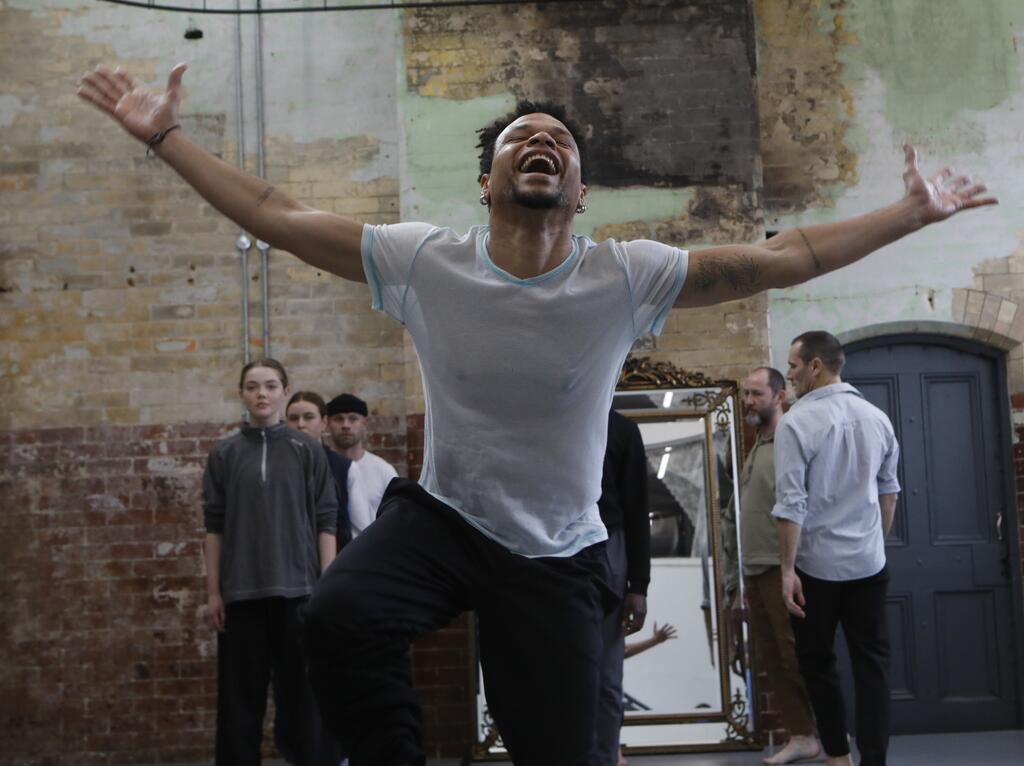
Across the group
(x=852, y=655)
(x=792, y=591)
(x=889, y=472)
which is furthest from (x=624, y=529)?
(x=889, y=472)

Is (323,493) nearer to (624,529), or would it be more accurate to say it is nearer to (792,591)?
(624,529)

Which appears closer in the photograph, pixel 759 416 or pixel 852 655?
pixel 852 655

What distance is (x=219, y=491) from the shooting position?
5121 mm

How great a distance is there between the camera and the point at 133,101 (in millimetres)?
2748

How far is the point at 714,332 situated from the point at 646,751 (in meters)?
2.28

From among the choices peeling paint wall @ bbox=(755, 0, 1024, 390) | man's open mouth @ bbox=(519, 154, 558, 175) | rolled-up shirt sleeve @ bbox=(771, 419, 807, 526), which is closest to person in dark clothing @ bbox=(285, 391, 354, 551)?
rolled-up shirt sleeve @ bbox=(771, 419, 807, 526)

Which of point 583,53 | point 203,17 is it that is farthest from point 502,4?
point 203,17

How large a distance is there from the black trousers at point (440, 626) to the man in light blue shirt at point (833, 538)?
248 centimetres

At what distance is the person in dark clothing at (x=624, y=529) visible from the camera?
4.75m

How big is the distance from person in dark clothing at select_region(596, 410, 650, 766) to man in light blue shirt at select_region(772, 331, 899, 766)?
570 millimetres

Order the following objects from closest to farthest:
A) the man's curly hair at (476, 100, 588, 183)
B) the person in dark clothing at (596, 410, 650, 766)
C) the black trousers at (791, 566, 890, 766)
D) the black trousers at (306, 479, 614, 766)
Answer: the black trousers at (306, 479, 614, 766) < the man's curly hair at (476, 100, 588, 183) < the person in dark clothing at (596, 410, 650, 766) < the black trousers at (791, 566, 890, 766)

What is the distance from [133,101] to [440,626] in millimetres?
1310

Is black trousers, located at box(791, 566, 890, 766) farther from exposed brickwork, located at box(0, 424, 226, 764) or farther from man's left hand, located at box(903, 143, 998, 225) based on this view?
exposed brickwork, located at box(0, 424, 226, 764)

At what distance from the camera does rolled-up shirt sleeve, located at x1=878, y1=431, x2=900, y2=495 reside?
17.1 ft
